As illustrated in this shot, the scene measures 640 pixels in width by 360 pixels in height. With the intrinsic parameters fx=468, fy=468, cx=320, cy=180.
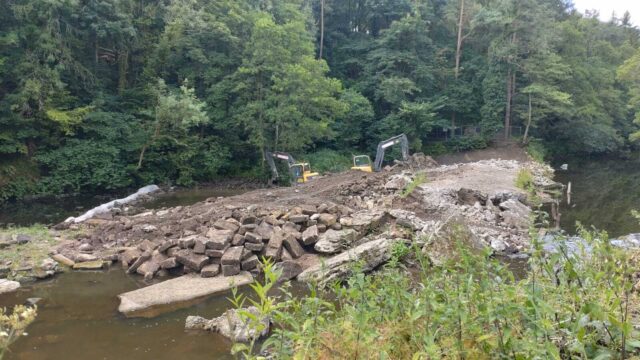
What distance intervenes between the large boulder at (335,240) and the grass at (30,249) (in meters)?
6.36

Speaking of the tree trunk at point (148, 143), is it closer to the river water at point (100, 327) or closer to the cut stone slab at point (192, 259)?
the river water at point (100, 327)

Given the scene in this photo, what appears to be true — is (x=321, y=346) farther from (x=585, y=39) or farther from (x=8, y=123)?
(x=585, y=39)

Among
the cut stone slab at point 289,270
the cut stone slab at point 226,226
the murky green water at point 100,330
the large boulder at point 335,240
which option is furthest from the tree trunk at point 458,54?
the murky green water at point 100,330

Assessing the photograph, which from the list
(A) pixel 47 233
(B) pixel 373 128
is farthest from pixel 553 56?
(A) pixel 47 233

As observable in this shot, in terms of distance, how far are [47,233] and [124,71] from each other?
51.7 feet

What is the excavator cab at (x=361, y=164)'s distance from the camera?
22.2 metres

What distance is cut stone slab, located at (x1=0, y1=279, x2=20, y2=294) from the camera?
9183mm

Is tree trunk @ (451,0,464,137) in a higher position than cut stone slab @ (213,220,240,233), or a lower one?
higher

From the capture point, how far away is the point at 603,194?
21406 mm

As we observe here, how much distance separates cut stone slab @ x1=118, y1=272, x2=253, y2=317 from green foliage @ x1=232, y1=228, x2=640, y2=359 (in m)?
4.77

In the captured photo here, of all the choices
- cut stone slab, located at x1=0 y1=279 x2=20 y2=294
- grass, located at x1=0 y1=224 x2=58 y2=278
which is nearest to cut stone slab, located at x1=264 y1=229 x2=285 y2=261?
cut stone slab, located at x1=0 y1=279 x2=20 y2=294

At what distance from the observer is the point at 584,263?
402cm

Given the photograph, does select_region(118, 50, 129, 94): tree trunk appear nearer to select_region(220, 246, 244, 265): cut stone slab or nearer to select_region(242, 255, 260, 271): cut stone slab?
select_region(220, 246, 244, 265): cut stone slab

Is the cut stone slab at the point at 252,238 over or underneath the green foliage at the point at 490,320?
underneath
